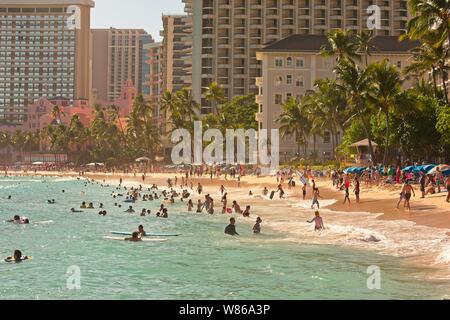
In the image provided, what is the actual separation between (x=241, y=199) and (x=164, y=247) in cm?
3014

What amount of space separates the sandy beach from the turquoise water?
4.27ft

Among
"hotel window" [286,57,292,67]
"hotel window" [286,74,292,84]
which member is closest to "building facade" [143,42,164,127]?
"hotel window" [286,74,292,84]

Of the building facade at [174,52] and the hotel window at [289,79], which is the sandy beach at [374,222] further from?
the building facade at [174,52]

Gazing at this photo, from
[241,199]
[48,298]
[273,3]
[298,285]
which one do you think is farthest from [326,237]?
[273,3]

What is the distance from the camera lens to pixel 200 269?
22969 mm

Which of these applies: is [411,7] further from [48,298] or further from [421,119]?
[48,298]

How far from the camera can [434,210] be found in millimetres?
34750

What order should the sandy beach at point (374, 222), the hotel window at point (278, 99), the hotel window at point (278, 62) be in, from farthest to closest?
the hotel window at point (278, 99) < the hotel window at point (278, 62) < the sandy beach at point (374, 222)

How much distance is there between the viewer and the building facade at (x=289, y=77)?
328ft

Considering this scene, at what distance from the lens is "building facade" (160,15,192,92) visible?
15375 centimetres

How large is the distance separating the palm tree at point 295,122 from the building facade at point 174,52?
2266 inches

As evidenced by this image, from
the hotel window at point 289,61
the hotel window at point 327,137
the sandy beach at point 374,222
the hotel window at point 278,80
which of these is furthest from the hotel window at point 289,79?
the sandy beach at point 374,222

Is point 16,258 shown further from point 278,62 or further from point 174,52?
point 174,52

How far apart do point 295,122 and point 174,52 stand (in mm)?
75871
